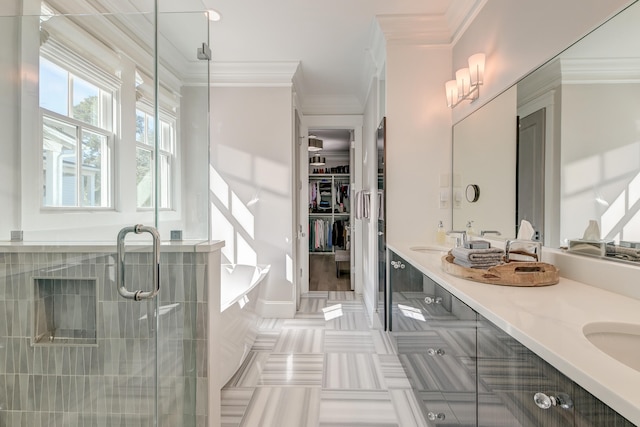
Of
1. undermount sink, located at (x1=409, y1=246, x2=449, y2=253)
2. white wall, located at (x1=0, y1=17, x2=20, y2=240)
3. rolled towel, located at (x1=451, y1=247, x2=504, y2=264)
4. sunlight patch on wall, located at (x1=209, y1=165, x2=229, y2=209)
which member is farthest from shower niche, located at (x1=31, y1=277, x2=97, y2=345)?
sunlight patch on wall, located at (x1=209, y1=165, x2=229, y2=209)

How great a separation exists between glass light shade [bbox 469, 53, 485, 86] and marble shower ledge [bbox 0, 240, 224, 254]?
2087mm

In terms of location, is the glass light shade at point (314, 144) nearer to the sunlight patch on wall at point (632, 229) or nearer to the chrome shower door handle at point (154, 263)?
the chrome shower door handle at point (154, 263)

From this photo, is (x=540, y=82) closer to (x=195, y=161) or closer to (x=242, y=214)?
(x=195, y=161)

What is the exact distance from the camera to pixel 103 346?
1.47m

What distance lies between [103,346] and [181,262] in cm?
50

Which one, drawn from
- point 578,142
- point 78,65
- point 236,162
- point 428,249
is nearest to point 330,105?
point 236,162

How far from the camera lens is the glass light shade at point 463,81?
7.70ft

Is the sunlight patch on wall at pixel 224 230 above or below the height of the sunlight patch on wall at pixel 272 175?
below

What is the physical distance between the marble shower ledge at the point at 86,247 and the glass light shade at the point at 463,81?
6.88 ft

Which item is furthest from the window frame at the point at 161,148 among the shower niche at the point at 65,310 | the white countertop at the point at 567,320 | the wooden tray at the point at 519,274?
the wooden tray at the point at 519,274

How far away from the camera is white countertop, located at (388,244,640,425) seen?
553 millimetres

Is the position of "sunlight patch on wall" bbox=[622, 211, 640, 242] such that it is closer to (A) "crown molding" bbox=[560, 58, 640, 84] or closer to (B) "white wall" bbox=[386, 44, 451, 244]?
(A) "crown molding" bbox=[560, 58, 640, 84]

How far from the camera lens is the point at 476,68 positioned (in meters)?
2.24

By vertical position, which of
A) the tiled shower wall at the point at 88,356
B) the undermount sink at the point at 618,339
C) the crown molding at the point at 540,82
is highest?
the crown molding at the point at 540,82
